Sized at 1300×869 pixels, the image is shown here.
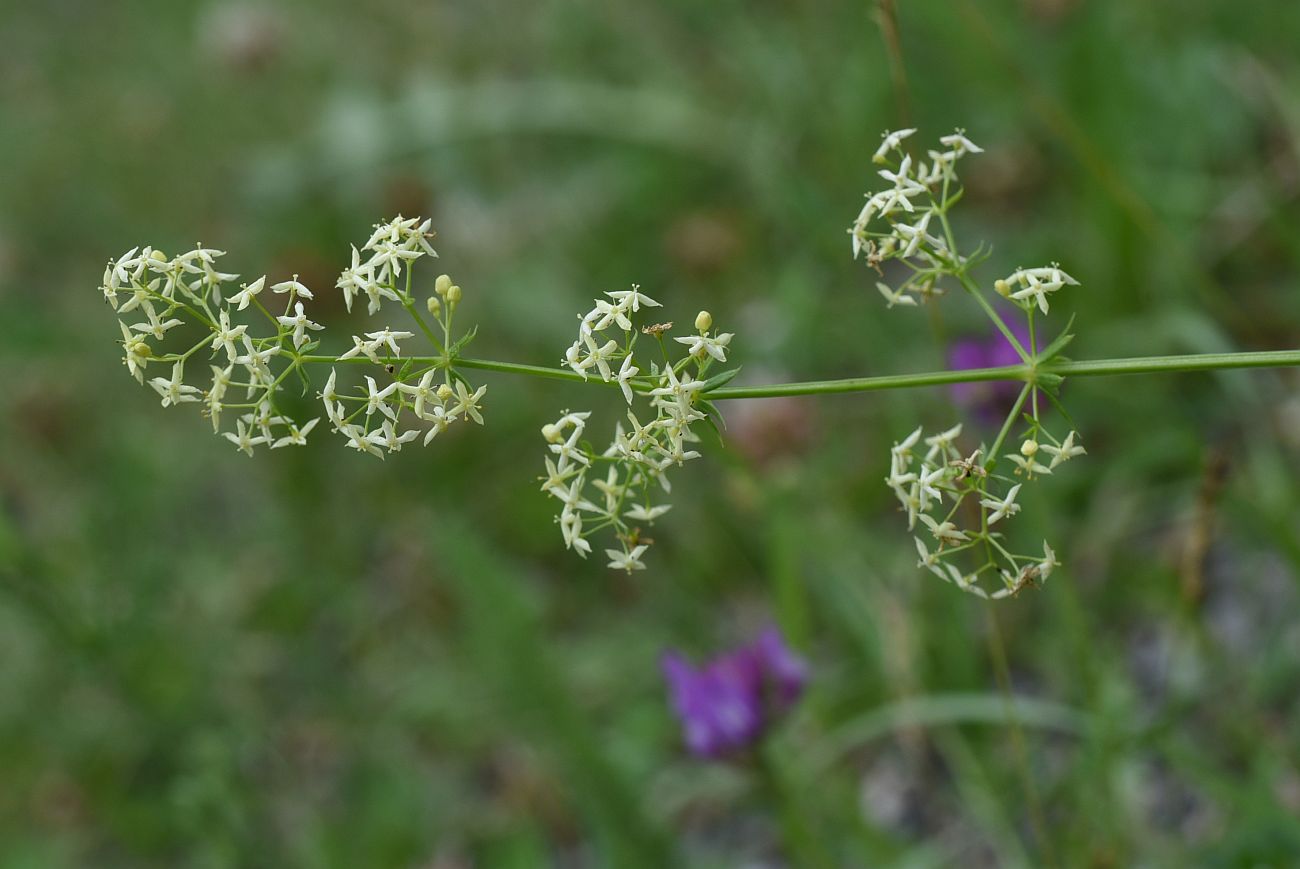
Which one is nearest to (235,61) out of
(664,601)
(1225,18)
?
(664,601)

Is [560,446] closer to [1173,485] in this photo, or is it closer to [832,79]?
[1173,485]

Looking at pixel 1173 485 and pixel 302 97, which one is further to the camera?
pixel 302 97

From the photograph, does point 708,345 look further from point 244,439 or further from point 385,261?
point 244,439

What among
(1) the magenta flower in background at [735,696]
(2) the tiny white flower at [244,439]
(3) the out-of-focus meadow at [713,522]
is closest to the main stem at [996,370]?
(2) the tiny white flower at [244,439]

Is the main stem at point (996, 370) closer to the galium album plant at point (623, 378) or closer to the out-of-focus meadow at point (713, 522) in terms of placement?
the galium album plant at point (623, 378)

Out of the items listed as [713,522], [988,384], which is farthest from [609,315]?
[713,522]
